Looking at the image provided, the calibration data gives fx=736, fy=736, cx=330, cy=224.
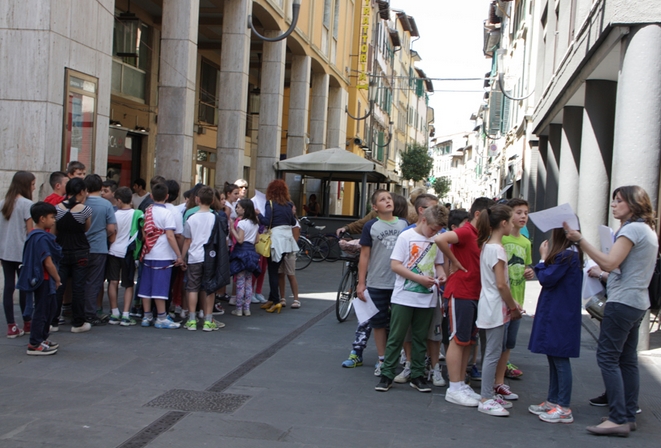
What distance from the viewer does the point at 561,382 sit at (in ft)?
18.5

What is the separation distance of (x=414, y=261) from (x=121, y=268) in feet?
15.0

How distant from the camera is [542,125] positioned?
1958cm

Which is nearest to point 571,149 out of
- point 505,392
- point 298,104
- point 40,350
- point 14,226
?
point 505,392

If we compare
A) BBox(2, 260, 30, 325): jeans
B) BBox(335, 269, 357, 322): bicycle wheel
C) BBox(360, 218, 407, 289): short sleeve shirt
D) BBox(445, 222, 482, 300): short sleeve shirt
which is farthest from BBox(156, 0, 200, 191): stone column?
BBox(445, 222, 482, 300): short sleeve shirt

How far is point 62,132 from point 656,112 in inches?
308

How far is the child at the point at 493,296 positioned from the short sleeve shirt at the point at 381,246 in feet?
3.53

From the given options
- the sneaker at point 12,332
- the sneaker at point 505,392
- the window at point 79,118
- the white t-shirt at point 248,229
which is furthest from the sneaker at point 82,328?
the sneaker at point 505,392

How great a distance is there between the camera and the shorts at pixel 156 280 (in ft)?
28.5

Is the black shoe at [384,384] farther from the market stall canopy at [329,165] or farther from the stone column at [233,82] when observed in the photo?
the market stall canopy at [329,165]

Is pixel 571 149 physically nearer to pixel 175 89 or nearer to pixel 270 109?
pixel 175 89

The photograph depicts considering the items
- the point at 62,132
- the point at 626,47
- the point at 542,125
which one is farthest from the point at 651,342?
the point at 542,125

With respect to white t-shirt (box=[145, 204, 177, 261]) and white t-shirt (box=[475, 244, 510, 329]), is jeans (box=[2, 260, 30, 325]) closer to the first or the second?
white t-shirt (box=[145, 204, 177, 261])

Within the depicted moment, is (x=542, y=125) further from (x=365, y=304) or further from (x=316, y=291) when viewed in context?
(x=365, y=304)

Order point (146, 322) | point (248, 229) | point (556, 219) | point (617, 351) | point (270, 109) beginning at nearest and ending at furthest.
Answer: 1. point (556, 219)
2. point (617, 351)
3. point (146, 322)
4. point (248, 229)
5. point (270, 109)
